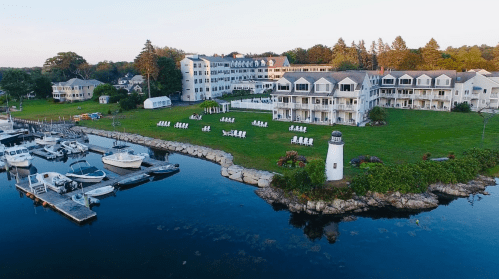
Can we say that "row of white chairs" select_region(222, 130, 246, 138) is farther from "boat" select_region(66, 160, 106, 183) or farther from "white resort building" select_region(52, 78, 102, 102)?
"white resort building" select_region(52, 78, 102, 102)

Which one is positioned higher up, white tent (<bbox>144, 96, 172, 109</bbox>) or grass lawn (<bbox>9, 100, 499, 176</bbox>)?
white tent (<bbox>144, 96, 172, 109</bbox>)

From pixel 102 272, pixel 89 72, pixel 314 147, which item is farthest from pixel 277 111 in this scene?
pixel 89 72

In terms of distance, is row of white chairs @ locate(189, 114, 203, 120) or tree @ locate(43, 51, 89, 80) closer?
row of white chairs @ locate(189, 114, 203, 120)

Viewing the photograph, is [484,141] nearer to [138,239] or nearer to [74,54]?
[138,239]

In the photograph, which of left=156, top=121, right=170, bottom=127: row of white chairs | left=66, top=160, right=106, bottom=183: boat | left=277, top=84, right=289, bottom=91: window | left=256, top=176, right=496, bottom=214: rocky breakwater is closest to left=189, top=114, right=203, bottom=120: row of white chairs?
left=156, top=121, right=170, bottom=127: row of white chairs

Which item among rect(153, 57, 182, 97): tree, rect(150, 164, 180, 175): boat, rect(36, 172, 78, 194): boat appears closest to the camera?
rect(36, 172, 78, 194): boat
